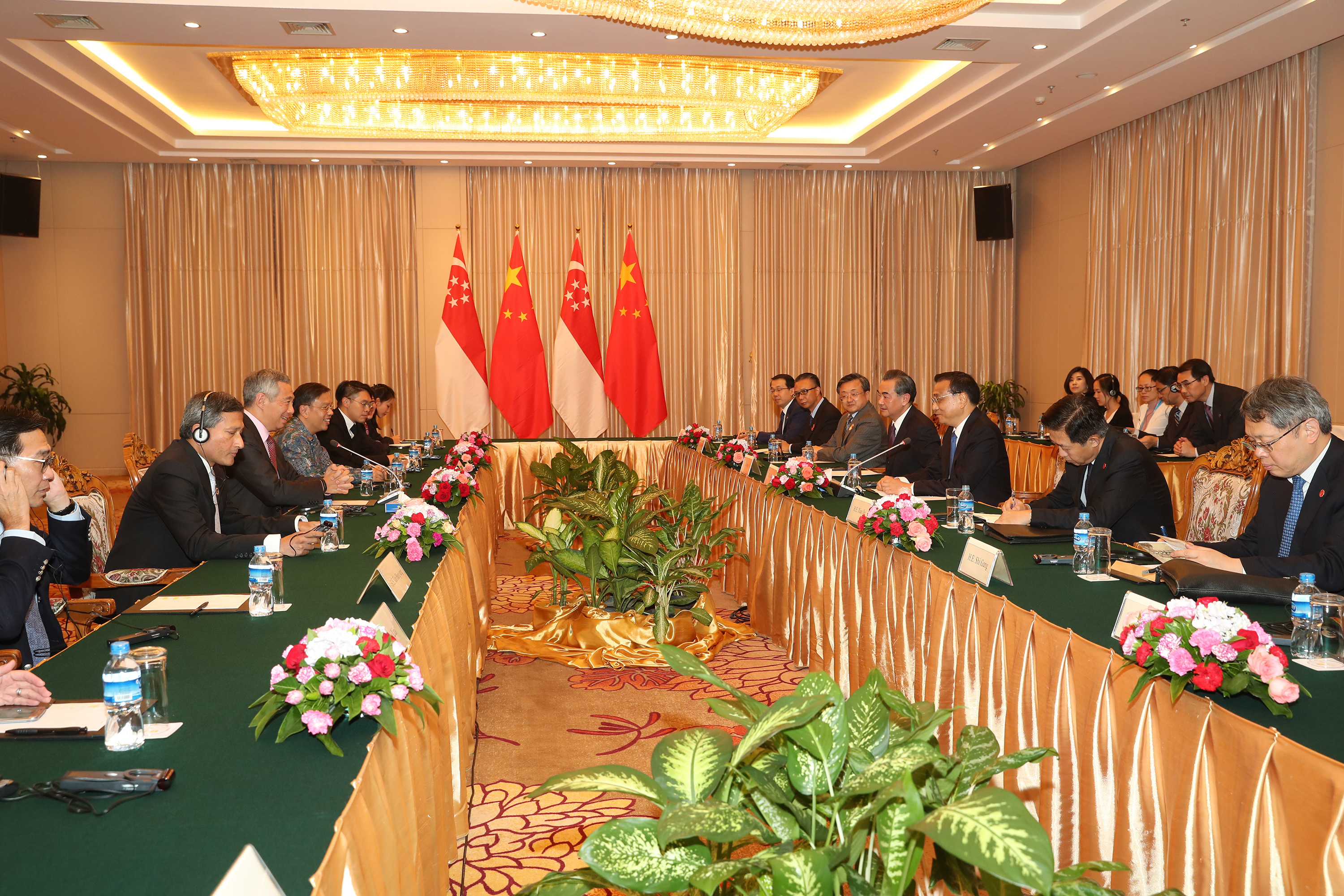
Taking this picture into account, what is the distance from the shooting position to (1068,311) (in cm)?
934

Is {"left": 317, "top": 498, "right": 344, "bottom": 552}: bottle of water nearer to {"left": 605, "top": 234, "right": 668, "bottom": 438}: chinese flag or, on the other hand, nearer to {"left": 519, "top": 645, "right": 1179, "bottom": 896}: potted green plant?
{"left": 519, "top": 645, "right": 1179, "bottom": 896}: potted green plant

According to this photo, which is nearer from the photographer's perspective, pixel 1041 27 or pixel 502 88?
pixel 1041 27

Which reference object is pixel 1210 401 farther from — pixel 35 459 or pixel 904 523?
pixel 35 459

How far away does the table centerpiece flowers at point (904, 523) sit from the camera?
3220 mm

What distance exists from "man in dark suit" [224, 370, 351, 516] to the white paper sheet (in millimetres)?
2381

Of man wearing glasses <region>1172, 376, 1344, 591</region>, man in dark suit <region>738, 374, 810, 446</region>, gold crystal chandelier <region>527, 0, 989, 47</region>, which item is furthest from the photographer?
man in dark suit <region>738, 374, 810, 446</region>

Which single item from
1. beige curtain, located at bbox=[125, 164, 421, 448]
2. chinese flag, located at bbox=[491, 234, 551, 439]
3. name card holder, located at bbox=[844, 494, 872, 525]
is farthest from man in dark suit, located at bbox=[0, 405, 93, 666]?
beige curtain, located at bbox=[125, 164, 421, 448]

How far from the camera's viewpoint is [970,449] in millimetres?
4605

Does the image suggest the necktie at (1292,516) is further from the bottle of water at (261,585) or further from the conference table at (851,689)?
the bottle of water at (261,585)

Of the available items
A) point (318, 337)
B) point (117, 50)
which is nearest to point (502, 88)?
point (117, 50)

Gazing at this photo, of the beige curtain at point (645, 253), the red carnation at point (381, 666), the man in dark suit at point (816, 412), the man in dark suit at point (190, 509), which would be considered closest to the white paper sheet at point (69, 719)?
the red carnation at point (381, 666)

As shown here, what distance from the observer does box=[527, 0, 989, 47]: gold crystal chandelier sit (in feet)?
12.3

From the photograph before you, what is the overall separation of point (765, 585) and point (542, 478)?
2.40 metres

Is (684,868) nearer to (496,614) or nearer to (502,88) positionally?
(496,614)
